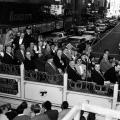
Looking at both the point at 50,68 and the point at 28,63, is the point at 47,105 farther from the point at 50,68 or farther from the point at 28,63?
the point at 28,63

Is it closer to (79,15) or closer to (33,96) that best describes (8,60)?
(33,96)

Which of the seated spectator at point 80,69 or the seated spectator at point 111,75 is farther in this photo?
the seated spectator at point 80,69

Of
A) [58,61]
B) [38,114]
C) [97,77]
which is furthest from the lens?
[58,61]

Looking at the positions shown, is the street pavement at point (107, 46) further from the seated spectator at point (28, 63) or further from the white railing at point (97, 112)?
the white railing at point (97, 112)

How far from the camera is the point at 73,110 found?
2361mm

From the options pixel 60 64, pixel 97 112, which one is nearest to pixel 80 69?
pixel 60 64

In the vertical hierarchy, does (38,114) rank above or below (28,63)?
below

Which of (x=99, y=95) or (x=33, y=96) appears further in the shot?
(x=33, y=96)

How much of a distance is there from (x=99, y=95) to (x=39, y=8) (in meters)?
26.1

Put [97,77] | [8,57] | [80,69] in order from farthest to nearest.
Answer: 1. [8,57]
2. [80,69]
3. [97,77]

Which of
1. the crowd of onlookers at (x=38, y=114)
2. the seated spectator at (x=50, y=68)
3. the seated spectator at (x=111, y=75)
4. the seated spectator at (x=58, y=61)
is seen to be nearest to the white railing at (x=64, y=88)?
the seated spectator at (x=50, y=68)

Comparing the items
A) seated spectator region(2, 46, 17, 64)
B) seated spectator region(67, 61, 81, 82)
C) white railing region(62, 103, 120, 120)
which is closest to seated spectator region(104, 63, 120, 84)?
seated spectator region(67, 61, 81, 82)

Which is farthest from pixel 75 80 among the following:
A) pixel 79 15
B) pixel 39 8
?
pixel 79 15

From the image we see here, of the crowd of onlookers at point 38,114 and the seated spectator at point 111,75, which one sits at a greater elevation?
the seated spectator at point 111,75
